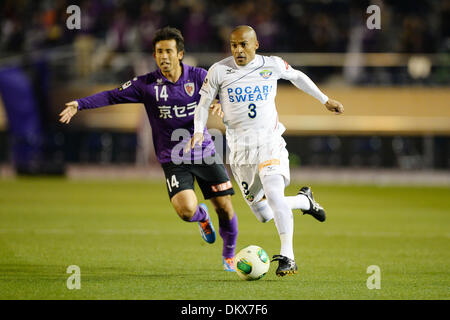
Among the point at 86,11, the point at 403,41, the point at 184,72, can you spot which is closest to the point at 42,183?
the point at 86,11

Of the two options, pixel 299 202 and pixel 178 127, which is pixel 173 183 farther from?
pixel 299 202

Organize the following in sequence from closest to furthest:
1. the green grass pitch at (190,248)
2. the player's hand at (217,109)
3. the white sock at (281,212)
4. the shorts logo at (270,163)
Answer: the green grass pitch at (190,248), the white sock at (281,212), the shorts logo at (270,163), the player's hand at (217,109)

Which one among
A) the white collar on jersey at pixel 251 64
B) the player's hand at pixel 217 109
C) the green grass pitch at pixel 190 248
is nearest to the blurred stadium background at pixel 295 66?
the green grass pitch at pixel 190 248

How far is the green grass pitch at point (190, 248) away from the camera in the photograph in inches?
273

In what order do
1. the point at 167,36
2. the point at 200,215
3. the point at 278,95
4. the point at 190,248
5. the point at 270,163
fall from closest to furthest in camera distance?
the point at 270,163 < the point at 167,36 < the point at 200,215 < the point at 190,248 < the point at 278,95

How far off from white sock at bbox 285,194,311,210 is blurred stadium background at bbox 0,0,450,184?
1508 centimetres

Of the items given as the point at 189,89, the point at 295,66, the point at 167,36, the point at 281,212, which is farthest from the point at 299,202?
the point at 295,66

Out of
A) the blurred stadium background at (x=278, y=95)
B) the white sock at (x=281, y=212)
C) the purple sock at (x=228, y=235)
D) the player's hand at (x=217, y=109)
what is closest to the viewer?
the white sock at (x=281, y=212)

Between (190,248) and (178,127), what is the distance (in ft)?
7.55

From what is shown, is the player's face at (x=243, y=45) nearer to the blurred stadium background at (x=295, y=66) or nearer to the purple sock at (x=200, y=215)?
the purple sock at (x=200, y=215)

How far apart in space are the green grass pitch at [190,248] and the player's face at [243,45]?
2.04m

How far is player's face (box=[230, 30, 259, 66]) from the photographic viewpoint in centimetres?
757

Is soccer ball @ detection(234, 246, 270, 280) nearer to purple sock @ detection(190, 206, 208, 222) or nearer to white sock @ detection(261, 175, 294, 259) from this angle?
white sock @ detection(261, 175, 294, 259)

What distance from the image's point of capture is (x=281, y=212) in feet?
24.9
